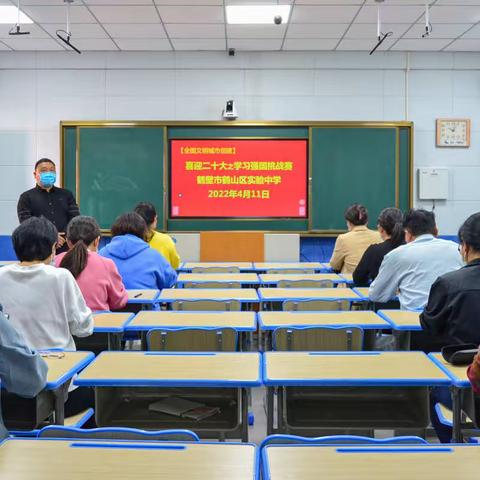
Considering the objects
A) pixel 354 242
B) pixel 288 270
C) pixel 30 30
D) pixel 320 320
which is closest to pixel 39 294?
pixel 320 320

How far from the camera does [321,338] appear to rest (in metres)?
2.61

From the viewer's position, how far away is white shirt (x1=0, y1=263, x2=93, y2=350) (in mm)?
2314

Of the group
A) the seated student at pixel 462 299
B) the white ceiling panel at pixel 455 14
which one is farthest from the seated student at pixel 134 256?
the white ceiling panel at pixel 455 14

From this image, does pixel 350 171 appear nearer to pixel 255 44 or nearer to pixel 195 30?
pixel 255 44

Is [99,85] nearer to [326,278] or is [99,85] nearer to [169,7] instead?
[169,7]

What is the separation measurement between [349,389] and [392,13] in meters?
4.76

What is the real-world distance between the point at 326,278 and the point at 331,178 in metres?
3.12

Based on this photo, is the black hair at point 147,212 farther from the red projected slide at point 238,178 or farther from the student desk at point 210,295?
the red projected slide at point 238,178

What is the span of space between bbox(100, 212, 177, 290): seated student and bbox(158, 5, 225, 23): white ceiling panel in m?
2.76

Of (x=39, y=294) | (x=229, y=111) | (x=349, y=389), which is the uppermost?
(x=229, y=111)

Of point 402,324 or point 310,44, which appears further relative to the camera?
point 310,44

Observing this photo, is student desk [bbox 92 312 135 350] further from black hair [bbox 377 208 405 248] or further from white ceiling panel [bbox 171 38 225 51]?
white ceiling panel [bbox 171 38 225 51]

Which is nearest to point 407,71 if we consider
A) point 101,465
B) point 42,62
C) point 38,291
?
A: point 42,62

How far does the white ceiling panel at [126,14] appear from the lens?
5.78 m
